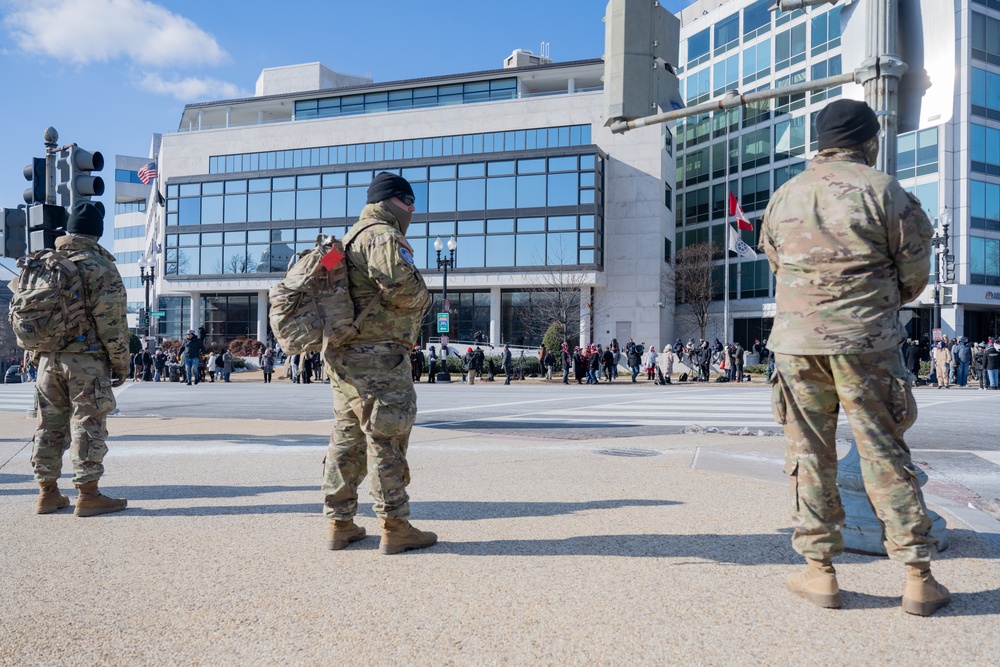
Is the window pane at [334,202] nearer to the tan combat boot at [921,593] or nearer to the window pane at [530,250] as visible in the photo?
the window pane at [530,250]

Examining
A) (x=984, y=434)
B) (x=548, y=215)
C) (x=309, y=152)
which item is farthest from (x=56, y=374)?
(x=309, y=152)

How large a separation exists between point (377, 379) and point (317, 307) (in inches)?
18.5

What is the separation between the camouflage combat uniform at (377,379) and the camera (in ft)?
12.4

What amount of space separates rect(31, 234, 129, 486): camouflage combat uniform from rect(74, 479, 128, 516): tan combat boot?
0.21ft

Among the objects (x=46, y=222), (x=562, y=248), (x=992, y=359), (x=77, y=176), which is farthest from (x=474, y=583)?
(x=562, y=248)

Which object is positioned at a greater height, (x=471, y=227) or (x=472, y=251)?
(x=471, y=227)

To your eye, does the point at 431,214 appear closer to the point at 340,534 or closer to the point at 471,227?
the point at 471,227

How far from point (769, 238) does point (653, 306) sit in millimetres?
40850

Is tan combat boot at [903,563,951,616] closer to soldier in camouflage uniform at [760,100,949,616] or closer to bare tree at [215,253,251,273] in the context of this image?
soldier in camouflage uniform at [760,100,949,616]

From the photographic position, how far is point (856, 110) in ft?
10.7

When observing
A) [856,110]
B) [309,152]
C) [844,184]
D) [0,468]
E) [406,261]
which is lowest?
[0,468]

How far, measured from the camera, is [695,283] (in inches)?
1810

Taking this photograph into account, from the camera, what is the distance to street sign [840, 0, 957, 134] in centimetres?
416

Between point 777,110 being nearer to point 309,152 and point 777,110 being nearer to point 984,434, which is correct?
point 309,152
